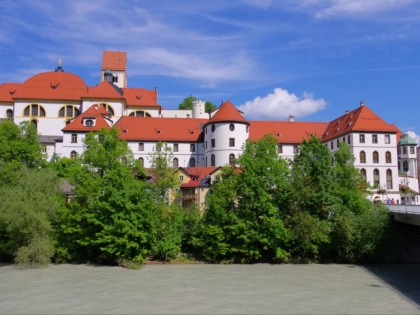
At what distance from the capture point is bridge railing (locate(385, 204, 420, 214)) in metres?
29.0

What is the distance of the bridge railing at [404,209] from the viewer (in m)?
29.0

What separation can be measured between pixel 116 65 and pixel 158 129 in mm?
41038

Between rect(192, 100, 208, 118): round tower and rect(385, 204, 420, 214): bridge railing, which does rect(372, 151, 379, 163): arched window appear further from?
rect(192, 100, 208, 118): round tower

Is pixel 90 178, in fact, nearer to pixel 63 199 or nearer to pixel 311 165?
pixel 63 199

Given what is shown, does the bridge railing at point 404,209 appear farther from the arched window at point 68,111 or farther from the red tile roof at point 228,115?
the arched window at point 68,111

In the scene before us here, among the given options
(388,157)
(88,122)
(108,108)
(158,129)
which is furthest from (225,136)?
(388,157)

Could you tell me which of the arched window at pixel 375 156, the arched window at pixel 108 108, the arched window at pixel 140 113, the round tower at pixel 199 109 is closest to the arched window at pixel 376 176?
the arched window at pixel 375 156

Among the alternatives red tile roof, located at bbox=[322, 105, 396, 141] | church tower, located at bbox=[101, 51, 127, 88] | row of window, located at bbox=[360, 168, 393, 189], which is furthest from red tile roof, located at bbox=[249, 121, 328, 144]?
church tower, located at bbox=[101, 51, 127, 88]

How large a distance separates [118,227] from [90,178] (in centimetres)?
460

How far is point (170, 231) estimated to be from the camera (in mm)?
35656

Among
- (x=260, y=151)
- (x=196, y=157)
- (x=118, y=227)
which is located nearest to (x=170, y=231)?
(x=118, y=227)

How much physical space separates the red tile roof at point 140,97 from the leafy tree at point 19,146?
26122mm

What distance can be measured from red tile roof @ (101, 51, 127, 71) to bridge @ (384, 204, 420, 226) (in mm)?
75576

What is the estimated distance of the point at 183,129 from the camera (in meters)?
63.8
